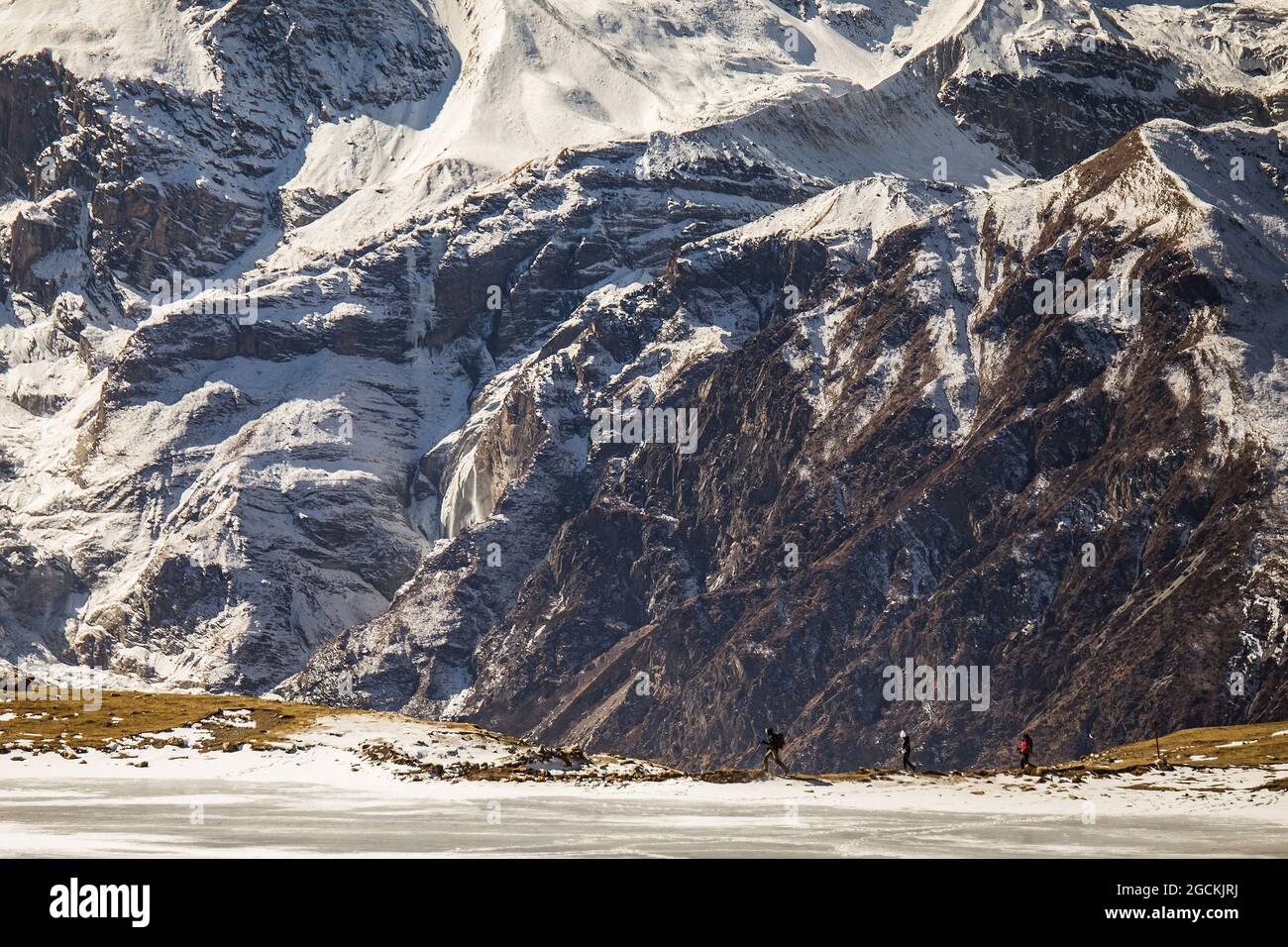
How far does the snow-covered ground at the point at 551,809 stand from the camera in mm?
101000

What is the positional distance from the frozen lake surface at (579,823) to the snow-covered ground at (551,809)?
15 centimetres

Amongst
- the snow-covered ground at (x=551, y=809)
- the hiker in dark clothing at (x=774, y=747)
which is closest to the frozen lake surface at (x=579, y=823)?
the snow-covered ground at (x=551, y=809)

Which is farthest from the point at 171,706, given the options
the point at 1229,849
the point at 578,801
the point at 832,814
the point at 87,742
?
the point at 1229,849

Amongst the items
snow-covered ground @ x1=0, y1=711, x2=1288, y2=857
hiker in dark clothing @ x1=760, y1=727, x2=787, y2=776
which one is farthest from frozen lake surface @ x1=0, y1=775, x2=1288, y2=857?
hiker in dark clothing @ x1=760, y1=727, x2=787, y2=776

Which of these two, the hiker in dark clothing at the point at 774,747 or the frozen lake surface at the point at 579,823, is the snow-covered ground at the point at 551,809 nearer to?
the frozen lake surface at the point at 579,823

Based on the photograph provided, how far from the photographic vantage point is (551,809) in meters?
121

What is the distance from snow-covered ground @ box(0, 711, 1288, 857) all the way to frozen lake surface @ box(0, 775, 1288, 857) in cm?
15

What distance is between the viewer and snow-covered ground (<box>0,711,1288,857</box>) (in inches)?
3976

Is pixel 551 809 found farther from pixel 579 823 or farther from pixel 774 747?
pixel 774 747

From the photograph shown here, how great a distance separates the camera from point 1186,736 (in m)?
180

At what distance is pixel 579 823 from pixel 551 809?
7931 millimetres

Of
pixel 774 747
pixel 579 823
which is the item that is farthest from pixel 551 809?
pixel 774 747
